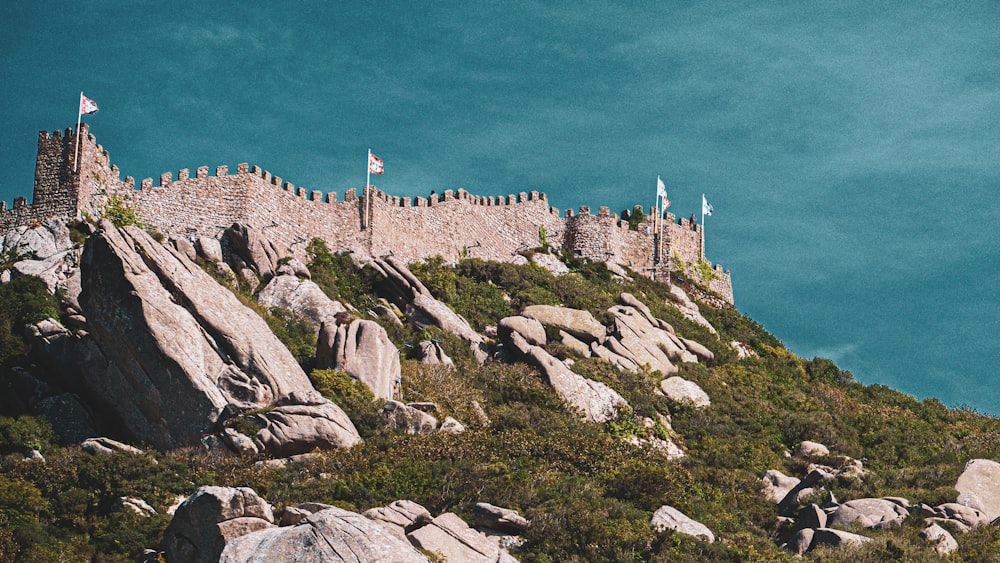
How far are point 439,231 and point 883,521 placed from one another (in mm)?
31558

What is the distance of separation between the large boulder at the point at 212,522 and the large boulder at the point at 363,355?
527 inches

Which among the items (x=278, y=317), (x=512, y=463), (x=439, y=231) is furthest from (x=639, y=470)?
(x=439, y=231)

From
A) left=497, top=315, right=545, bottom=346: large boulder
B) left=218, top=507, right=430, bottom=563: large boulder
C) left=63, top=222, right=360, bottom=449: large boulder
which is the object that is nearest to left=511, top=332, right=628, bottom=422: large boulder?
left=497, top=315, right=545, bottom=346: large boulder

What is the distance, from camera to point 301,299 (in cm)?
5281

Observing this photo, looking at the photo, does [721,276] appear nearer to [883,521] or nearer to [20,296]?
[883,521]

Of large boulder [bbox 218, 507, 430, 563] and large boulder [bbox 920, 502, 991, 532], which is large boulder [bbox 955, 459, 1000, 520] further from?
large boulder [bbox 218, 507, 430, 563]

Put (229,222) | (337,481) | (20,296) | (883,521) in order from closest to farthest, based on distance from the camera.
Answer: (337,481), (883,521), (20,296), (229,222)

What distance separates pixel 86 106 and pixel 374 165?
1463 cm

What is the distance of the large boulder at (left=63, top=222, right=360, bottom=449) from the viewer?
40.3 meters

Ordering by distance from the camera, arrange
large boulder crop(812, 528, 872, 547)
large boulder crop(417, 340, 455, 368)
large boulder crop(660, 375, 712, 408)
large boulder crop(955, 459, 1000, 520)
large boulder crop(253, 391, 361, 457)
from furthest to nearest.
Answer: large boulder crop(660, 375, 712, 408)
large boulder crop(417, 340, 455, 368)
large boulder crop(955, 459, 1000, 520)
large boulder crop(253, 391, 361, 457)
large boulder crop(812, 528, 872, 547)

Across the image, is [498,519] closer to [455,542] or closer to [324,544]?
[455,542]

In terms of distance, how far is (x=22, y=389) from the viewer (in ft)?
138

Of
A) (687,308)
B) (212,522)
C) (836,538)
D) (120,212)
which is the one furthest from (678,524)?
(687,308)

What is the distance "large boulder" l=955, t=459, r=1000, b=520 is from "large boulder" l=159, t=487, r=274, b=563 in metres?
24.2
